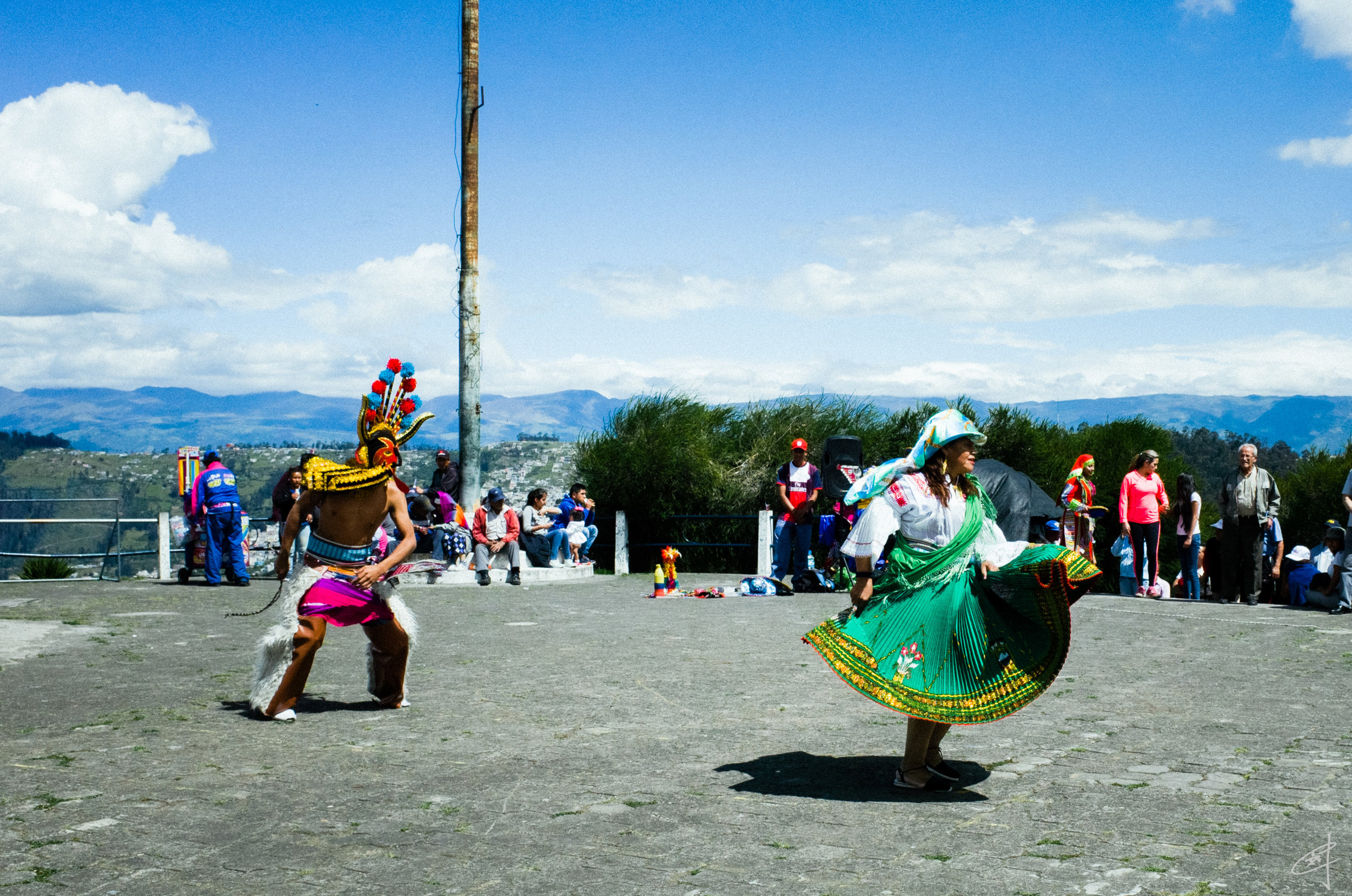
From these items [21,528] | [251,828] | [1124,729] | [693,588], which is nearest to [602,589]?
[693,588]

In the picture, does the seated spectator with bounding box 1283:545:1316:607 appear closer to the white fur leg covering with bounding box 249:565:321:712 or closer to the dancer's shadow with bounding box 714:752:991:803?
the dancer's shadow with bounding box 714:752:991:803

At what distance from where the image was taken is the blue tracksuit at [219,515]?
16.4m

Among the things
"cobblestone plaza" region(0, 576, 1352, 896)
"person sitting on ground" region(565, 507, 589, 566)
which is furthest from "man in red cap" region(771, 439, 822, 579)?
"cobblestone plaza" region(0, 576, 1352, 896)

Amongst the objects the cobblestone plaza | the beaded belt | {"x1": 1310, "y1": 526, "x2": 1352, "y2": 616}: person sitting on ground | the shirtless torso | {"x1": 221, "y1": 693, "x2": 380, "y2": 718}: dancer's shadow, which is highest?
the shirtless torso

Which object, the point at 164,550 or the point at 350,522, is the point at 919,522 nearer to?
the point at 350,522

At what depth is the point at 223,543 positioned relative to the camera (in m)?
17.0

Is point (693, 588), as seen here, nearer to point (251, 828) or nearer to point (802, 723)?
point (802, 723)

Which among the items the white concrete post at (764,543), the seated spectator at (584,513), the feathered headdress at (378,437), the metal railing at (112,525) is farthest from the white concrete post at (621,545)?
the feathered headdress at (378,437)

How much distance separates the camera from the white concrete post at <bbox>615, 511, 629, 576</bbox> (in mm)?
20422

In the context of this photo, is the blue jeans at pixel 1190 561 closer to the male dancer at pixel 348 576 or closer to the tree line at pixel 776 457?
the tree line at pixel 776 457

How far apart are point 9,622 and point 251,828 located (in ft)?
28.7

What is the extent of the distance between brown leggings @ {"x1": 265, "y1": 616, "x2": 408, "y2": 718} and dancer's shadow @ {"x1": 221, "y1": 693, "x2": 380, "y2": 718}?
0.09 metres

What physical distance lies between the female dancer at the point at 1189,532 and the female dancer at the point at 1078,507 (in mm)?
1247

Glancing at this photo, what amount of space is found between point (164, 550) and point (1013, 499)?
40.7 feet
